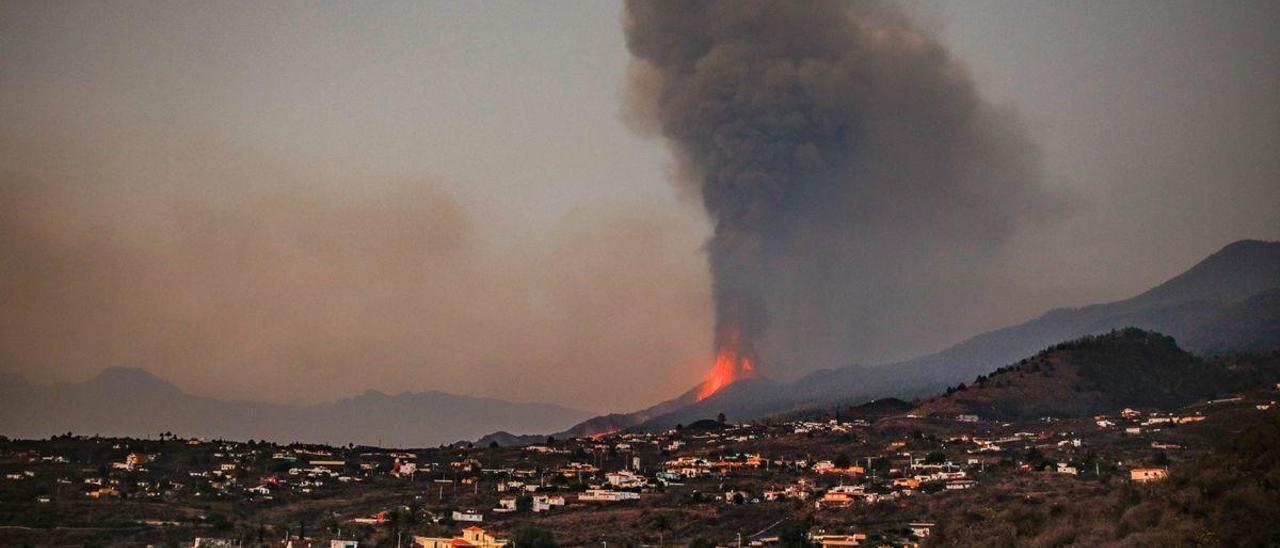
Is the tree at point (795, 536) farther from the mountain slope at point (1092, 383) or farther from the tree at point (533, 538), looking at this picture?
the mountain slope at point (1092, 383)

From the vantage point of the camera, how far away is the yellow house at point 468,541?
54.8 metres

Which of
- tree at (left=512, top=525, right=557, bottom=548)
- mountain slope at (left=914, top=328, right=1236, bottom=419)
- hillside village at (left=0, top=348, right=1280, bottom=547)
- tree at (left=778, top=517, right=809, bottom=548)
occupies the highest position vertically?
mountain slope at (left=914, top=328, right=1236, bottom=419)

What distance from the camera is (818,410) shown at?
134 m

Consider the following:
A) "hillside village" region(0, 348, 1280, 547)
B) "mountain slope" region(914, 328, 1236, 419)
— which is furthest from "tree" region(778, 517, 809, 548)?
"mountain slope" region(914, 328, 1236, 419)

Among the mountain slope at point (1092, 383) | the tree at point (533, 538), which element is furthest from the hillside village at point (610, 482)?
the mountain slope at point (1092, 383)

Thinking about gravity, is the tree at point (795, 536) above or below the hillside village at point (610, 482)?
below

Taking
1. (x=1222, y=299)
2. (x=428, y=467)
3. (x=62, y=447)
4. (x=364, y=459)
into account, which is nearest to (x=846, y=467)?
(x=428, y=467)

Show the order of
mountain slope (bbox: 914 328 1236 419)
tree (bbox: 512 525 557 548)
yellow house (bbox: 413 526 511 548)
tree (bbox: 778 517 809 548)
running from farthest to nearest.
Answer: mountain slope (bbox: 914 328 1236 419), yellow house (bbox: 413 526 511 548), tree (bbox: 512 525 557 548), tree (bbox: 778 517 809 548)

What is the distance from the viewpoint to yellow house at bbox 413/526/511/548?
54844 millimetres

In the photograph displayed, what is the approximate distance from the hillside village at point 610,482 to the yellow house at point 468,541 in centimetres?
19

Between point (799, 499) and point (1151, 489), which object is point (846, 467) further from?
point (1151, 489)

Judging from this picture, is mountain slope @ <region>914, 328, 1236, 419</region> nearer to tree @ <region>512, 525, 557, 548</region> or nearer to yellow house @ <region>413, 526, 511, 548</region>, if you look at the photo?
tree @ <region>512, 525, 557, 548</region>

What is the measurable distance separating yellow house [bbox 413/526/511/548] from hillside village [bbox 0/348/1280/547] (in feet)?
0.62

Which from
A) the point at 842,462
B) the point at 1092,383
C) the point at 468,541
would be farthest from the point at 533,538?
the point at 1092,383
